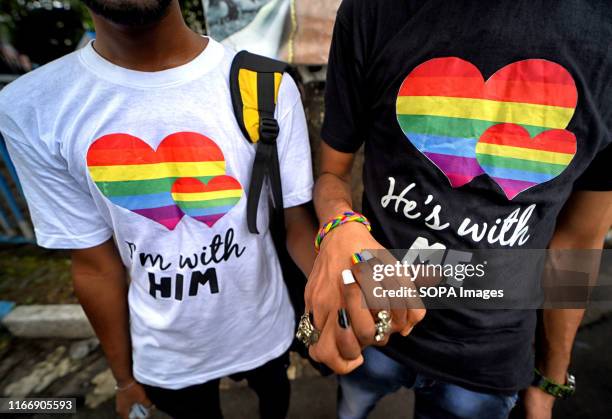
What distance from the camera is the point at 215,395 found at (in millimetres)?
1457

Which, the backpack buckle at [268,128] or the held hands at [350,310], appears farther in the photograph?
the backpack buckle at [268,128]

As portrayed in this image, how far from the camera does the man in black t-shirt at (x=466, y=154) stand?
0.78 m

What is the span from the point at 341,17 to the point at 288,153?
0.44m

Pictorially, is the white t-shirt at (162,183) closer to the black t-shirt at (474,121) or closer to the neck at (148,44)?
the neck at (148,44)

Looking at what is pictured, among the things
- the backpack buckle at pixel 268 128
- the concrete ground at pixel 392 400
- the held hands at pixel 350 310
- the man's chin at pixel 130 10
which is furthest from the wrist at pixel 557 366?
the man's chin at pixel 130 10

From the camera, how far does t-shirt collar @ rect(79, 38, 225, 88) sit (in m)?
0.92

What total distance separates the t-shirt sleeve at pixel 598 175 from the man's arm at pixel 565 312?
0.12ft

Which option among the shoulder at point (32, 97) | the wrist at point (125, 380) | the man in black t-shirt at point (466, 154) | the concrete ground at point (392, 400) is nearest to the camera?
the man in black t-shirt at point (466, 154)

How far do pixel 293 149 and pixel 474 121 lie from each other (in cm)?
56

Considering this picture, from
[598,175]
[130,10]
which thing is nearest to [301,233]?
[130,10]

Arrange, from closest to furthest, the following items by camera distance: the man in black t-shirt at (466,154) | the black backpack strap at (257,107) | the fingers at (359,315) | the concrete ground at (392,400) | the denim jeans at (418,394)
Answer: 1. the fingers at (359,315)
2. the man in black t-shirt at (466,154)
3. the black backpack strap at (257,107)
4. the denim jeans at (418,394)
5. the concrete ground at (392,400)

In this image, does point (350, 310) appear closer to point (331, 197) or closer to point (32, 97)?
point (331, 197)

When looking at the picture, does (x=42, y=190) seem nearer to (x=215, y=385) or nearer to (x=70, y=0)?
(x=215, y=385)

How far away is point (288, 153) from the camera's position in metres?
1.10
